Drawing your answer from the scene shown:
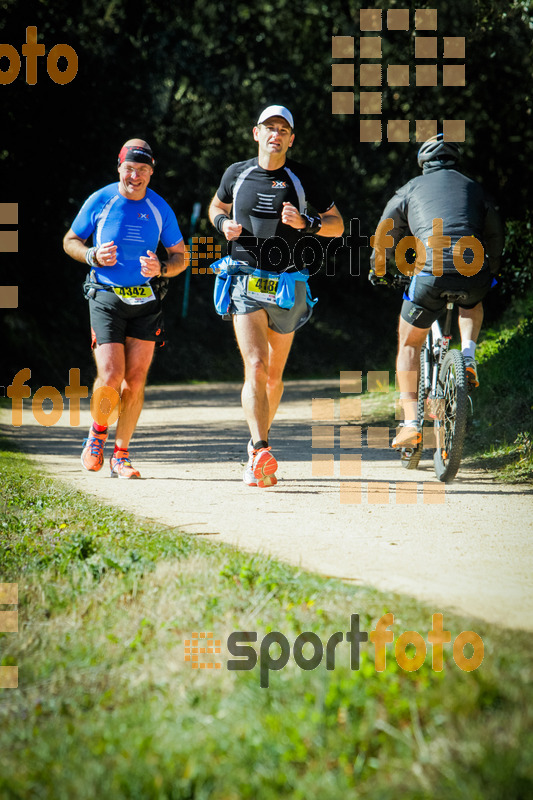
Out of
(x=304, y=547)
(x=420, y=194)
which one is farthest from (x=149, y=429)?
(x=304, y=547)

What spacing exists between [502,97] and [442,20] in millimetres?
2313

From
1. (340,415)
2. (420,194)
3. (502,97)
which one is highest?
(502,97)

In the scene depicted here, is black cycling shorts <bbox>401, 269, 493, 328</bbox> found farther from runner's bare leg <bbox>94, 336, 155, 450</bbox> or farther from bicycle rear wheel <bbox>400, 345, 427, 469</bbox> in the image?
runner's bare leg <bbox>94, 336, 155, 450</bbox>

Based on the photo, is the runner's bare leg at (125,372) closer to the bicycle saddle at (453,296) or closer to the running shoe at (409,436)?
the running shoe at (409,436)

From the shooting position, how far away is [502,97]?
71.9 feet

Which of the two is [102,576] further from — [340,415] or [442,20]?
[442,20]

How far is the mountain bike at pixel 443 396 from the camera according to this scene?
6102mm

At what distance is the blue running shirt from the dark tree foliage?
9.86 m

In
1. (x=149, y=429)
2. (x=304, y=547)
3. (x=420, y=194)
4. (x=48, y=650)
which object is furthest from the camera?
(x=149, y=429)

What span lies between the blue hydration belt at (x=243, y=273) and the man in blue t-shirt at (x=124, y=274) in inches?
14.6

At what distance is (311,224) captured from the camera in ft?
21.1

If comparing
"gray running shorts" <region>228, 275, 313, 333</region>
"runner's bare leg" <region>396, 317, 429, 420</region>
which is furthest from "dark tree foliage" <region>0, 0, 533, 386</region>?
"gray running shorts" <region>228, 275, 313, 333</region>

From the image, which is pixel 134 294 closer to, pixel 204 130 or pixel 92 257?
pixel 92 257

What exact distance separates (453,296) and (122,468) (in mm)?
2682
